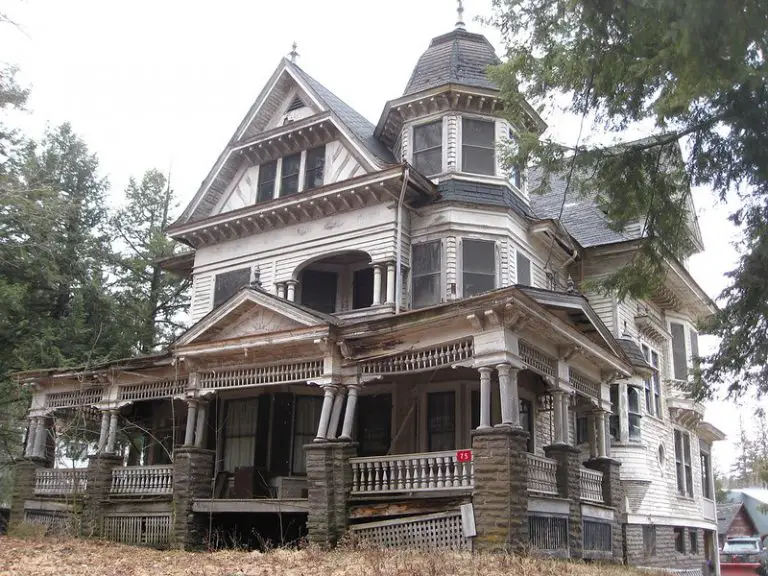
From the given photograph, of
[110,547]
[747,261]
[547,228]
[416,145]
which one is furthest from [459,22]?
[110,547]

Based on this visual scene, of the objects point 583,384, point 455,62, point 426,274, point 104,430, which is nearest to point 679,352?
point 583,384

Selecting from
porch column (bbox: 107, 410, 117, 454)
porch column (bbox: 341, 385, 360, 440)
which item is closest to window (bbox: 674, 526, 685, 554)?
porch column (bbox: 341, 385, 360, 440)

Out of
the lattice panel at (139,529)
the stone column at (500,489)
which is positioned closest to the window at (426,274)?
the stone column at (500,489)

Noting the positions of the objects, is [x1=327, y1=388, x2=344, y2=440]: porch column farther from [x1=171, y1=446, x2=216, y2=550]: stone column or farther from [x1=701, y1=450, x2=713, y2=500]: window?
[x1=701, y1=450, x2=713, y2=500]: window

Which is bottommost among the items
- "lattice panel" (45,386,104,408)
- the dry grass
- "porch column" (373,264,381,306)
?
the dry grass

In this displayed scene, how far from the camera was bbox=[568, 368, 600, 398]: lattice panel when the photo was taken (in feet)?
53.2

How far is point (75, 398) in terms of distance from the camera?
19781 mm

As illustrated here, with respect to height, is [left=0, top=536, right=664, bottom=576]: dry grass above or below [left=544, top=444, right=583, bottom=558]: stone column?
below

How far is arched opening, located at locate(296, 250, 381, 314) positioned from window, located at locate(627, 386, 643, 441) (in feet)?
25.8

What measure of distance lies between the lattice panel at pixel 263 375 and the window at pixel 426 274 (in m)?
3.71

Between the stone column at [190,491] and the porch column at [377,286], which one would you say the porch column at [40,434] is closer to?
the stone column at [190,491]

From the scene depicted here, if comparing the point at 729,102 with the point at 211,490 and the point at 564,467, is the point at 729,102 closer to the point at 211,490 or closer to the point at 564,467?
the point at 564,467

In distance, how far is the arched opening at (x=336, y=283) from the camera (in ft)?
66.6

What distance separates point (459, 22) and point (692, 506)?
1675cm
